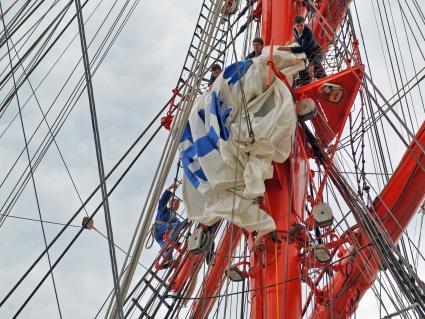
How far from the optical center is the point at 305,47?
20.9 ft

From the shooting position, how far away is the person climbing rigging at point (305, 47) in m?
6.29

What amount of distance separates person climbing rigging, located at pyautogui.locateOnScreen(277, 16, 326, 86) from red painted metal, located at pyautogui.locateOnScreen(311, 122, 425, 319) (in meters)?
1.23

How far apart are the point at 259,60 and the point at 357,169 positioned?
1900 mm

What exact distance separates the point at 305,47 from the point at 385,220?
1810mm

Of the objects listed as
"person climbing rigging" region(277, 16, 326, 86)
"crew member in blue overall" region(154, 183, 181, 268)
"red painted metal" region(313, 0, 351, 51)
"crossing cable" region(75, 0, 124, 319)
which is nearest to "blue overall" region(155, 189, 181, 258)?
"crew member in blue overall" region(154, 183, 181, 268)

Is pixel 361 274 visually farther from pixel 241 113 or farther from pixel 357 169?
pixel 241 113

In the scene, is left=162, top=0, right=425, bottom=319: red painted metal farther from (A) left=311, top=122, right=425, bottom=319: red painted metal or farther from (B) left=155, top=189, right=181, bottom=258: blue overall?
(B) left=155, top=189, right=181, bottom=258: blue overall

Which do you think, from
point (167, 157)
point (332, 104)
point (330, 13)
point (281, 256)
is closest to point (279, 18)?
point (330, 13)

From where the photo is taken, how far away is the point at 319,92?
646 cm

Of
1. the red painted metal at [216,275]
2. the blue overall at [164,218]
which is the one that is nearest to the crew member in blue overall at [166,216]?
the blue overall at [164,218]

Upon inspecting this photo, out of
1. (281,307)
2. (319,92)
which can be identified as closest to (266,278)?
(281,307)

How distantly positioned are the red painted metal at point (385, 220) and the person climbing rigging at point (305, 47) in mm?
1230

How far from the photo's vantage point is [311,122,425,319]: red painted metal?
20.4 ft

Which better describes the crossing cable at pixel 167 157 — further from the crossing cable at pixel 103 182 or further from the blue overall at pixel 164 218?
the blue overall at pixel 164 218
